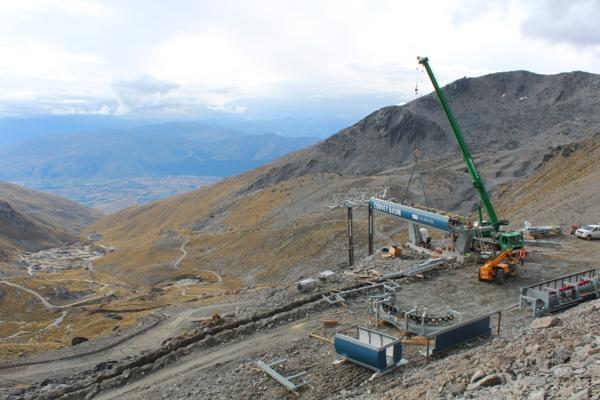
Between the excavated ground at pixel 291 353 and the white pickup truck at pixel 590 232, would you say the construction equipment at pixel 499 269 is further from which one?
the white pickup truck at pixel 590 232

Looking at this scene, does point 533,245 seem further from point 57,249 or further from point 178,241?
point 57,249

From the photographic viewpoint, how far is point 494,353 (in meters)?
17.1

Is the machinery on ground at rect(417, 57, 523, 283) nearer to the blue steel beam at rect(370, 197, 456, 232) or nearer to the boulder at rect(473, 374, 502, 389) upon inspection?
the blue steel beam at rect(370, 197, 456, 232)

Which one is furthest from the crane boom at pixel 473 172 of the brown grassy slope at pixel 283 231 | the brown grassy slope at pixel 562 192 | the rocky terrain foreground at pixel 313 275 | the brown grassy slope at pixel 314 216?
the brown grassy slope at pixel 283 231

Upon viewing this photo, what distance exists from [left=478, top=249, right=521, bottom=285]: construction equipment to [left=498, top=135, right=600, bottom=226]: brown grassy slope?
20350mm

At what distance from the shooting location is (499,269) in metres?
30.8

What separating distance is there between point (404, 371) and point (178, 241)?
98.9 metres

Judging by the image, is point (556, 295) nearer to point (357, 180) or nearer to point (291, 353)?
point (291, 353)

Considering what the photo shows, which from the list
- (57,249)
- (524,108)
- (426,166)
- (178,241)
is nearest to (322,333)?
(178,241)

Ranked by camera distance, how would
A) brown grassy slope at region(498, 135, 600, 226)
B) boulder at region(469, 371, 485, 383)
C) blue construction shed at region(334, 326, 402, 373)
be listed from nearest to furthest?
boulder at region(469, 371, 485, 383) < blue construction shed at region(334, 326, 402, 373) < brown grassy slope at region(498, 135, 600, 226)

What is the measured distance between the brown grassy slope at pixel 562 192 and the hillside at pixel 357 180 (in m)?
1.26

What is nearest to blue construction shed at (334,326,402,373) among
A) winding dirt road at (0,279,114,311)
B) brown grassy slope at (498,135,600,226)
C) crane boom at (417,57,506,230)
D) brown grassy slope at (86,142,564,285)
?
crane boom at (417,57,506,230)

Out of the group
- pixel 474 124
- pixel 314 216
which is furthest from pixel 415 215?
pixel 474 124

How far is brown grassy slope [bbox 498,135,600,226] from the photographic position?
5106 centimetres
